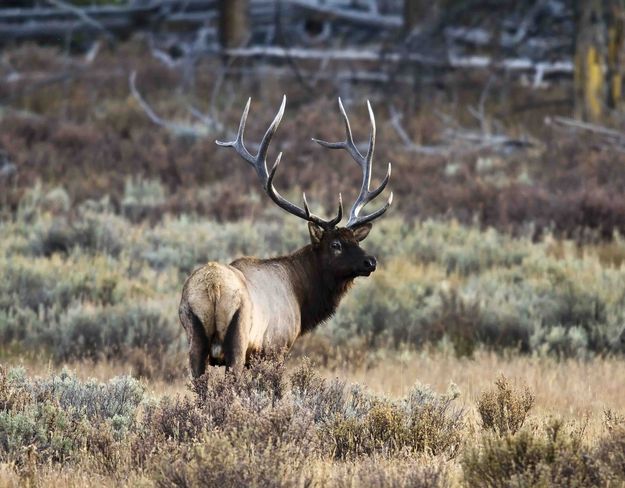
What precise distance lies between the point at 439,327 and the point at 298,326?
10.2ft

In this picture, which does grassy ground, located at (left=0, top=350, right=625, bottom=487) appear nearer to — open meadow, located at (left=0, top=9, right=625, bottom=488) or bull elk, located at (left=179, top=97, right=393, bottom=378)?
open meadow, located at (left=0, top=9, right=625, bottom=488)

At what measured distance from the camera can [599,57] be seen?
18375mm

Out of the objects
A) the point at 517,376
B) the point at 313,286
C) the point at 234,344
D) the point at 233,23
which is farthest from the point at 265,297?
the point at 233,23

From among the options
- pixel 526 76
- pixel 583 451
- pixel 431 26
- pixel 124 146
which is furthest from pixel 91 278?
pixel 526 76

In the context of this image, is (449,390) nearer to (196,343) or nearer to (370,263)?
(370,263)

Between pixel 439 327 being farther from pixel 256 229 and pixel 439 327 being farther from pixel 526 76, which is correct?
A: pixel 526 76

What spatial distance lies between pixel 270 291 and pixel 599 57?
40.0 feet

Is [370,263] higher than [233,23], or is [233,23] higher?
[233,23]

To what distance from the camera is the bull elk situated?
669cm

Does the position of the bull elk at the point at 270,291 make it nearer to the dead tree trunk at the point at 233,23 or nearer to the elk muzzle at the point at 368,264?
the elk muzzle at the point at 368,264

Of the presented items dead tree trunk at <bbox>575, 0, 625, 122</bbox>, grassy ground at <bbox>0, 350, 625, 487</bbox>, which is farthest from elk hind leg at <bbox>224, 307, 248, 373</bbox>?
dead tree trunk at <bbox>575, 0, 625, 122</bbox>

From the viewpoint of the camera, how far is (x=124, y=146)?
62.4ft

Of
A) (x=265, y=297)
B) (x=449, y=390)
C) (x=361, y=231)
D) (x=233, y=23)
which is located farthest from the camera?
(x=233, y=23)

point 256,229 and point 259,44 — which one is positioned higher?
point 259,44
